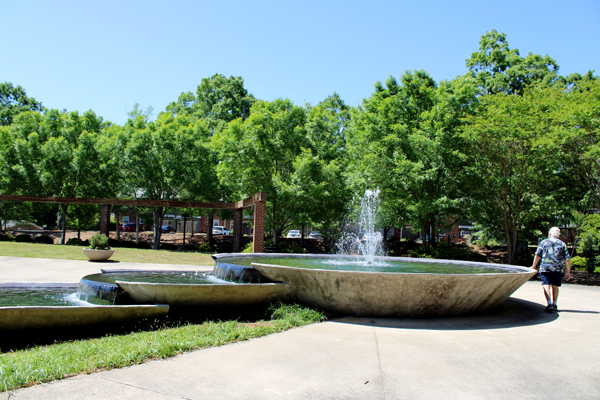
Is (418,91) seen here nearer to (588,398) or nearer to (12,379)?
(588,398)

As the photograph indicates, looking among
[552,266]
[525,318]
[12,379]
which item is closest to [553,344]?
[525,318]

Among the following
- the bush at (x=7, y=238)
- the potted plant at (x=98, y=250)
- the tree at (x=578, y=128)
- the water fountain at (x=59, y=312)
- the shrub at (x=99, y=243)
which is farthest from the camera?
the bush at (x=7, y=238)

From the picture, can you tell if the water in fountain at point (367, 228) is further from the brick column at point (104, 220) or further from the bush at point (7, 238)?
the bush at point (7, 238)

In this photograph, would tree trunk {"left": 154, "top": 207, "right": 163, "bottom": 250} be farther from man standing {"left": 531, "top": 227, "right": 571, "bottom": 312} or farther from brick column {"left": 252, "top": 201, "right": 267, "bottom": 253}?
man standing {"left": 531, "top": 227, "right": 571, "bottom": 312}

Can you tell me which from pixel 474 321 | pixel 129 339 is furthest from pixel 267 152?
pixel 129 339

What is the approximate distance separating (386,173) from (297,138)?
766cm

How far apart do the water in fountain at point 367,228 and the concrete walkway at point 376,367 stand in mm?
11333

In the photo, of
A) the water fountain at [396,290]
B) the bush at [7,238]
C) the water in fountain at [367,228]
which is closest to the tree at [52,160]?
the bush at [7,238]

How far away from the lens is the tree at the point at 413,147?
65.4ft

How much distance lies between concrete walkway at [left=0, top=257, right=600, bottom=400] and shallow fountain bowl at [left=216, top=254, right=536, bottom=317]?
1.21 ft

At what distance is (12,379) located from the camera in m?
3.49

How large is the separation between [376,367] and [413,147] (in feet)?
57.9

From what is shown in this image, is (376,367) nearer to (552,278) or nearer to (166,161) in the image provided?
(552,278)

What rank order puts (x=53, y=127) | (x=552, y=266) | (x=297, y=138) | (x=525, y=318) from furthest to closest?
(x=53, y=127), (x=297, y=138), (x=552, y=266), (x=525, y=318)
